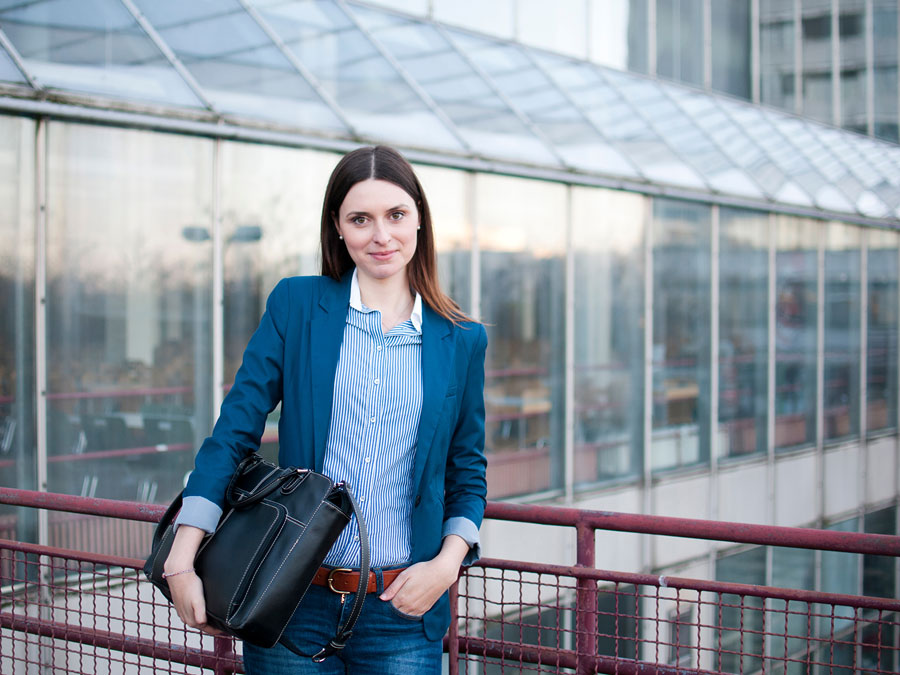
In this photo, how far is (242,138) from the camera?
736cm

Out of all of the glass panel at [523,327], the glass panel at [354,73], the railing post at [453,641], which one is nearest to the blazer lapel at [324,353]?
the railing post at [453,641]

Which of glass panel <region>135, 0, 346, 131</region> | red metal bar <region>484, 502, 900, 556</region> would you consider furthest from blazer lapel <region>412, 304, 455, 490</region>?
glass panel <region>135, 0, 346, 131</region>

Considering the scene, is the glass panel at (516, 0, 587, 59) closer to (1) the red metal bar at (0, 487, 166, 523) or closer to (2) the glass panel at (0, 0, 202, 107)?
(2) the glass panel at (0, 0, 202, 107)

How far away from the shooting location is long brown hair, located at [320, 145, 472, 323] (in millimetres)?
2023

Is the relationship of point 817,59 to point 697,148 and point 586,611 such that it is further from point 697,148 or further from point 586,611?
point 586,611

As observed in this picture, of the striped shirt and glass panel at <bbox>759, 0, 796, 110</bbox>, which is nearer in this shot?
the striped shirt

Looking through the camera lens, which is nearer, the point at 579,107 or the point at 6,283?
the point at 6,283

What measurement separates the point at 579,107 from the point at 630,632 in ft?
20.9

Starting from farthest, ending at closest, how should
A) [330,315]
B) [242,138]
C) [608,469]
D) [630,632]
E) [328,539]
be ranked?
[608,469] → [630,632] → [242,138] → [330,315] → [328,539]

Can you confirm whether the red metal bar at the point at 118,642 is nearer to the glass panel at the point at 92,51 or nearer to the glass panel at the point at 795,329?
the glass panel at the point at 92,51

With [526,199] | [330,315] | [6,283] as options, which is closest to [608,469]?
[526,199]

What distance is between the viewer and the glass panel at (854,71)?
2034 centimetres

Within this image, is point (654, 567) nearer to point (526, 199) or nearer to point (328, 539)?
point (526, 199)

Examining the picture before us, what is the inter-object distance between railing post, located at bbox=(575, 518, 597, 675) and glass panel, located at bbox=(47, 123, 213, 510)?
4.77 metres
